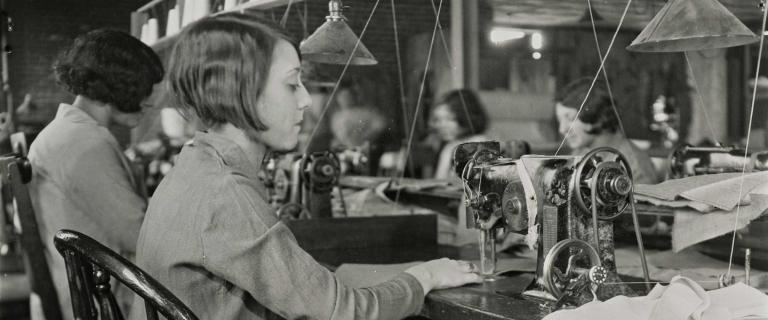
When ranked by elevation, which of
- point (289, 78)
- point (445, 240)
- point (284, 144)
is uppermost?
point (289, 78)

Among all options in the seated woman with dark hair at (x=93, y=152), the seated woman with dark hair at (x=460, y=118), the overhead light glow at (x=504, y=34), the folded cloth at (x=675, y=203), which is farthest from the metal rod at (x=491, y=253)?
the seated woman with dark hair at (x=460, y=118)

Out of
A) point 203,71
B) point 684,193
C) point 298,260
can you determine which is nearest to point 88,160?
point 203,71

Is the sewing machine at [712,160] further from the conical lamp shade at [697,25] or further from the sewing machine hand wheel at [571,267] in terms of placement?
the sewing machine hand wheel at [571,267]

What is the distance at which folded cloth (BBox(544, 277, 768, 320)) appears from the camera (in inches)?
55.6

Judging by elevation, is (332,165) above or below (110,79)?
below

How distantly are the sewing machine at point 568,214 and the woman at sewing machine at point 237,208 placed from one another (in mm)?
275

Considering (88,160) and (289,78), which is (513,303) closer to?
(289,78)

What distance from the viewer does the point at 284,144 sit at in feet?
5.69

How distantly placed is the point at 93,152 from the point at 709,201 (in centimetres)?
178

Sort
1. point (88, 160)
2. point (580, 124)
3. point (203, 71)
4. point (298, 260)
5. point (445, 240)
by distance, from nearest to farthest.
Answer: point (298, 260) < point (203, 71) < point (88, 160) < point (445, 240) < point (580, 124)

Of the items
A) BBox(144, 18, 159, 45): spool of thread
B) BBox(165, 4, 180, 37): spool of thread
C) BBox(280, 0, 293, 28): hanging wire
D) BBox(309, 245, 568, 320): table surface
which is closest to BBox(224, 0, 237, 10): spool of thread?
BBox(280, 0, 293, 28): hanging wire

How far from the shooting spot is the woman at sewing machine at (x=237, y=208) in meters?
1.52

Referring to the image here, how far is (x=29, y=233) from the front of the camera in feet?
7.04

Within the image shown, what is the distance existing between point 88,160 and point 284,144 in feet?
3.39
